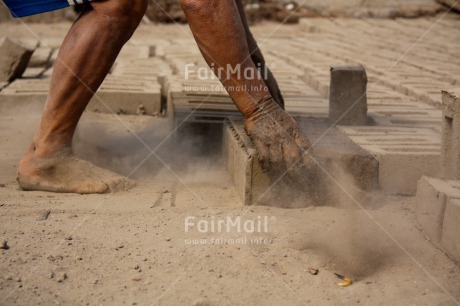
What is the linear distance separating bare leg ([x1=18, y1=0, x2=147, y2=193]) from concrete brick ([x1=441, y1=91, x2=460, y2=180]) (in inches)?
52.1

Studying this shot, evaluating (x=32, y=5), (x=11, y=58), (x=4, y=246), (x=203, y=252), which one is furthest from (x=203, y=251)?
(x=11, y=58)

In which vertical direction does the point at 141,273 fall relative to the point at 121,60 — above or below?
above

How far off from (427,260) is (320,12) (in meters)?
7.95

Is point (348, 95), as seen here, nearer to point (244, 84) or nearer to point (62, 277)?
point (244, 84)

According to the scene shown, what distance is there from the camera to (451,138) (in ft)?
9.89

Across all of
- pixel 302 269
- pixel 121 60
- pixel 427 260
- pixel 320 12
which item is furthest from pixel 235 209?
pixel 320 12

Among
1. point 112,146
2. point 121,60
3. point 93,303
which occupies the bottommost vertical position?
point 121,60

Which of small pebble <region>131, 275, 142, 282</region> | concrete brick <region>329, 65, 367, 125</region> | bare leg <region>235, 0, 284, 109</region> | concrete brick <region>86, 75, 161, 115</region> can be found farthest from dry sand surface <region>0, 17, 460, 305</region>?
concrete brick <region>86, 75, 161, 115</region>

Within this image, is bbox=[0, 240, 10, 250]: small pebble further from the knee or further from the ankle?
the knee

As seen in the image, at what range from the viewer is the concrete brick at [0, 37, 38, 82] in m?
5.31

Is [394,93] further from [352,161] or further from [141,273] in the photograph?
[141,273]

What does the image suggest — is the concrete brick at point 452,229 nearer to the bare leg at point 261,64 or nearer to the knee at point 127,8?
the bare leg at point 261,64

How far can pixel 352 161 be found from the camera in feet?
10.1

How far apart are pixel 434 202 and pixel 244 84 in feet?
2.88
